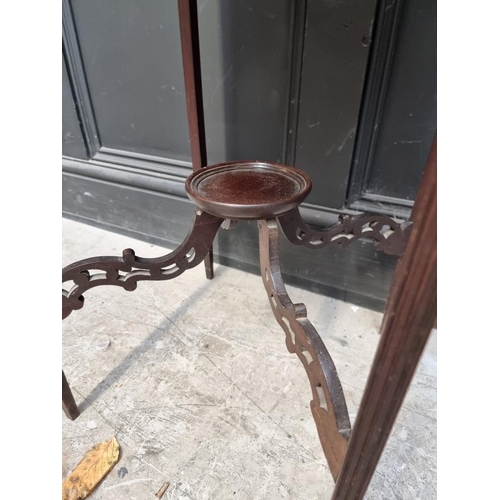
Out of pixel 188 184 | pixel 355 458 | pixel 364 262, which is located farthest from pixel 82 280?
pixel 364 262

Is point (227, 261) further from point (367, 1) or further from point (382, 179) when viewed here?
point (367, 1)

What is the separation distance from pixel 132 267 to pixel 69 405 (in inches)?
12.6

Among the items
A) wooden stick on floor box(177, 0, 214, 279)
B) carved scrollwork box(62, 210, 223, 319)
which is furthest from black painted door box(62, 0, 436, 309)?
carved scrollwork box(62, 210, 223, 319)

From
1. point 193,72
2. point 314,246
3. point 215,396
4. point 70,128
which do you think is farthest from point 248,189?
point 70,128

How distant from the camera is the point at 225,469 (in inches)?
26.8

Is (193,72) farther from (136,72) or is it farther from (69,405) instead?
(69,405)

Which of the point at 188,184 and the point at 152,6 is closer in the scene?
the point at 188,184

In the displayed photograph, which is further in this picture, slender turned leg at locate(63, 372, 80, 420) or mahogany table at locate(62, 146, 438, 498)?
slender turned leg at locate(63, 372, 80, 420)

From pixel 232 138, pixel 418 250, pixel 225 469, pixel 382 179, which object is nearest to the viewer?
pixel 418 250

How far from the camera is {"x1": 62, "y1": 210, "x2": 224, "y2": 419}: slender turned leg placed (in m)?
0.69

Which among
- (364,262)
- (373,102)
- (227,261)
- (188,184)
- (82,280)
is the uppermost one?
(373,102)

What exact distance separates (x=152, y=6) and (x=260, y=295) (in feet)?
2.95

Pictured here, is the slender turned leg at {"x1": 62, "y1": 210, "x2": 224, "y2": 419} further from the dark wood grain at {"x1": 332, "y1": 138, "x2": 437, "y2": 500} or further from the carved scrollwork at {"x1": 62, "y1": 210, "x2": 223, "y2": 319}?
the dark wood grain at {"x1": 332, "y1": 138, "x2": 437, "y2": 500}

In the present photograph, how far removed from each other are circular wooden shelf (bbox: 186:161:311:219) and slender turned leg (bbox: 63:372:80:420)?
463 mm
